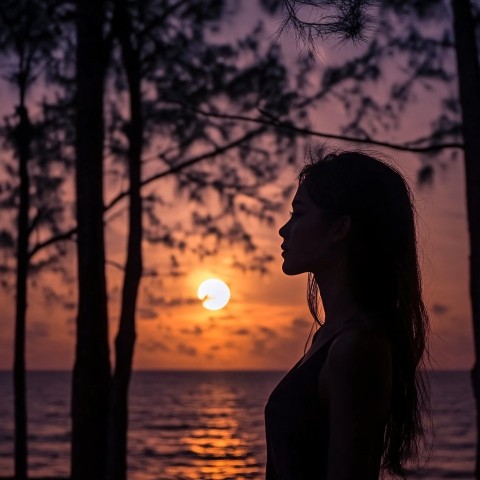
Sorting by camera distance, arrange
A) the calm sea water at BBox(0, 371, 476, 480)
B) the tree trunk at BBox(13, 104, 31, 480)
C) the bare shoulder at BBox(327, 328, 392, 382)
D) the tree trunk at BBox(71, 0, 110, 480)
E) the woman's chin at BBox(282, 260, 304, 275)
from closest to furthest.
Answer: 1. the bare shoulder at BBox(327, 328, 392, 382)
2. the woman's chin at BBox(282, 260, 304, 275)
3. the tree trunk at BBox(71, 0, 110, 480)
4. the tree trunk at BBox(13, 104, 31, 480)
5. the calm sea water at BBox(0, 371, 476, 480)

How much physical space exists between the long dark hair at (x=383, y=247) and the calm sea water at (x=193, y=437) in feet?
50.3

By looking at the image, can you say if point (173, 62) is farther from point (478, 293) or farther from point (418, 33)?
point (478, 293)

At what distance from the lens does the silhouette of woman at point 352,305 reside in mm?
1969

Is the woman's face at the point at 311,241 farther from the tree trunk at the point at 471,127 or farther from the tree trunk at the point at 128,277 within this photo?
the tree trunk at the point at 128,277

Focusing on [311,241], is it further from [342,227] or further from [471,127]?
[471,127]

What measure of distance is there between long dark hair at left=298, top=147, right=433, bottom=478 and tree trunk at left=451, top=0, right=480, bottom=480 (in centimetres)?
578

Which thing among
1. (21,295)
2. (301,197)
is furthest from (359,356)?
(21,295)

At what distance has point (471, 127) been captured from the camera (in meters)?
7.97

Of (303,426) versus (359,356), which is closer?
(359,356)

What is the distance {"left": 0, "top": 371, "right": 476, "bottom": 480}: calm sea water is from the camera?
3406 centimetres

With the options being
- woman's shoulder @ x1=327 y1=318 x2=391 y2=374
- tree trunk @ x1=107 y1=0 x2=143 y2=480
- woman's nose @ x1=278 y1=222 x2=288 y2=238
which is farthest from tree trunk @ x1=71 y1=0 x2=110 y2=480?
woman's shoulder @ x1=327 y1=318 x2=391 y2=374

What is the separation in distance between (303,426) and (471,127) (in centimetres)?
634

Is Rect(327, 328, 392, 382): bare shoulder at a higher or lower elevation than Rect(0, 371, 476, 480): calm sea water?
higher

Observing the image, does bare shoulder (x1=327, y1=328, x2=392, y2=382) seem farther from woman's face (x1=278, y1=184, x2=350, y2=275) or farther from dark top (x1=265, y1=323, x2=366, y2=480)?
woman's face (x1=278, y1=184, x2=350, y2=275)
